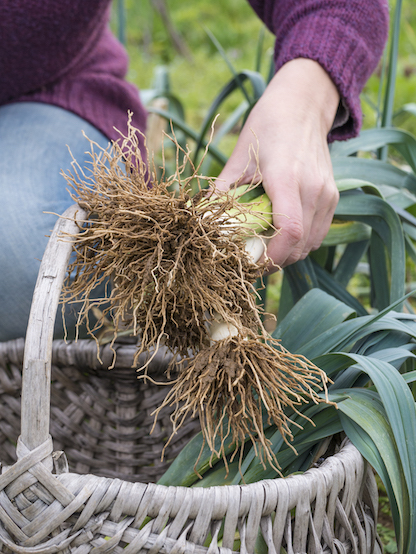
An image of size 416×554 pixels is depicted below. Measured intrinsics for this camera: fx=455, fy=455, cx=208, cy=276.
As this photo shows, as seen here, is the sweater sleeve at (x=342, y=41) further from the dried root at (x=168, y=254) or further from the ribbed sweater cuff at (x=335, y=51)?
the dried root at (x=168, y=254)

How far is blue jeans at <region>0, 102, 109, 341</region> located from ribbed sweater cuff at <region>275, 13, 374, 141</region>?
46 cm

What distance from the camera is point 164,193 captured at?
0.63 metres

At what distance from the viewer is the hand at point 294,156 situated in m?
0.63

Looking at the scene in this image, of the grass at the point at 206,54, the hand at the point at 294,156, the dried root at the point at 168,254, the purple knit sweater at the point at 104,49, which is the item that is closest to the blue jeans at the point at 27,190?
the purple knit sweater at the point at 104,49

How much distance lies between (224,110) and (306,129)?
7.65ft

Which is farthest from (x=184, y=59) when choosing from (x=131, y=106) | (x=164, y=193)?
(x=164, y=193)

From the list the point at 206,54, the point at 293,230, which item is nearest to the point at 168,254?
the point at 293,230

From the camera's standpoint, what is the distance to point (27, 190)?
0.87m

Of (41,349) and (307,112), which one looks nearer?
(41,349)

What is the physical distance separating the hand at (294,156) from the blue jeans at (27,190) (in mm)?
369

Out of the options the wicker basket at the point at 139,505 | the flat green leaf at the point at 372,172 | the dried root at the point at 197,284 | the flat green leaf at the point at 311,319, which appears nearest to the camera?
the wicker basket at the point at 139,505

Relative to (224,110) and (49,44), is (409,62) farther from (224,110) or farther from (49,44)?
(49,44)

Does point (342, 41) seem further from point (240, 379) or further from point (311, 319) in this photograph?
point (240, 379)

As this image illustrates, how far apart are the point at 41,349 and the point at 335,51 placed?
64 centimetres
